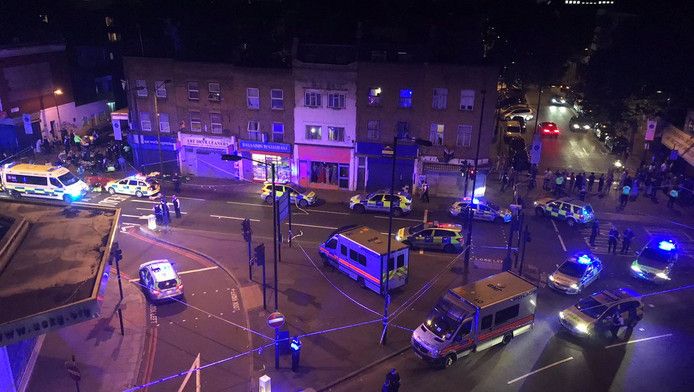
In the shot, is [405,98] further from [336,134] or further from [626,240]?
[626,240]

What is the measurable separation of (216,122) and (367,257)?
2085 centimetres

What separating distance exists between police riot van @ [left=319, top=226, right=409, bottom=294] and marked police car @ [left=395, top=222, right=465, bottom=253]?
4225 mm

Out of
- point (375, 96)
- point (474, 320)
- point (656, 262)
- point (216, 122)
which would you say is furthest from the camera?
point (216, 122)

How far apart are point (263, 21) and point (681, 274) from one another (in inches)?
1457

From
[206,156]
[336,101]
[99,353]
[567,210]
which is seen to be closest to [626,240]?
[567,210]

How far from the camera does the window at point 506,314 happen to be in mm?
20000

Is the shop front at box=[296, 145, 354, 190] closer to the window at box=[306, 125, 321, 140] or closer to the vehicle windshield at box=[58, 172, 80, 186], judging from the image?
the window at box=[306, 125, 321, 140]

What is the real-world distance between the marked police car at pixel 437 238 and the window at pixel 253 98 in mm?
16216

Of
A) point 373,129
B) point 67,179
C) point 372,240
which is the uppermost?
point 373,129

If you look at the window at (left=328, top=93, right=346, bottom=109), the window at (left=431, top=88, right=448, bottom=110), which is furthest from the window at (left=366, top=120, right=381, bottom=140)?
the window at (left=431, top=88, right=448, bottom=110)

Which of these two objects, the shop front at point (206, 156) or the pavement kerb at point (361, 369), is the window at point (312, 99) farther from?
the pavement kerb at point (361, 369)

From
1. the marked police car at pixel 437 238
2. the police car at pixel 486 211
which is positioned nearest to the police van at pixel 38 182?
the marked police car at pixel 437 238

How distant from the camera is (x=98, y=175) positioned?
4075 cm

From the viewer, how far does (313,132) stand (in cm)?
3825
